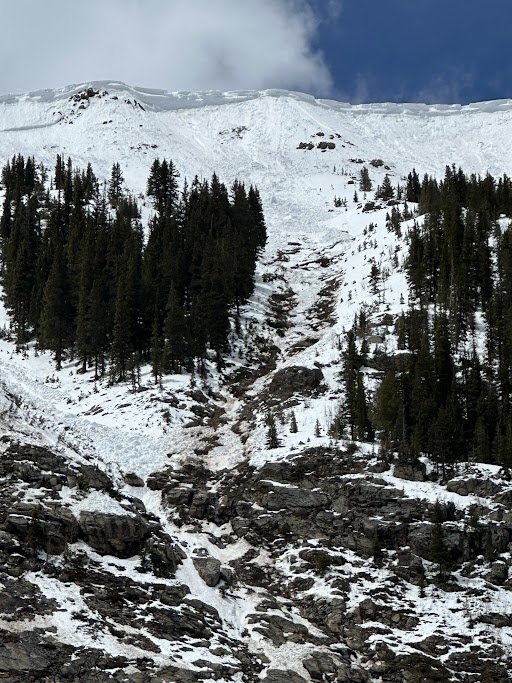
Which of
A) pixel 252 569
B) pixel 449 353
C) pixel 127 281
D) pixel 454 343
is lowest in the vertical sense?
pixel 252 569

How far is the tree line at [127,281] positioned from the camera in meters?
59.0

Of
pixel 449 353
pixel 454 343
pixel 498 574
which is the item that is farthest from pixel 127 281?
pixel 498 574

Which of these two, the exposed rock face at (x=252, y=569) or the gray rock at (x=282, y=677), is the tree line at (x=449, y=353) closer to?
the exposed rock face at (x=252, y=569)

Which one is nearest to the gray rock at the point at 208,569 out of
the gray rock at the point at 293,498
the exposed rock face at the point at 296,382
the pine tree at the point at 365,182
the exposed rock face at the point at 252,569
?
the exposed rock face at the point at 252,569

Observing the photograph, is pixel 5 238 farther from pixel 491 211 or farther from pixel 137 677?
pixel 137 677

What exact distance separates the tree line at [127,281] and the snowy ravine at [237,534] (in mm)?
2708

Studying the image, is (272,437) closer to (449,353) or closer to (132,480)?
(132,480)

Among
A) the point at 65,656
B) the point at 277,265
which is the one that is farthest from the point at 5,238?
the point at 65,656

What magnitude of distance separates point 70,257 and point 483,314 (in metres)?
39.8

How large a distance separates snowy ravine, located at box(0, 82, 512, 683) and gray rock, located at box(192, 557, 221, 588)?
119 mm

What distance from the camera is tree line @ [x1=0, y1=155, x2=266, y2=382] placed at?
58969 millimetres

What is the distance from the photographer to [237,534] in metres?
35.8

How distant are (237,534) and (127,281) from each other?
1313 inches

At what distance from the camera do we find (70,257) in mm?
73062
